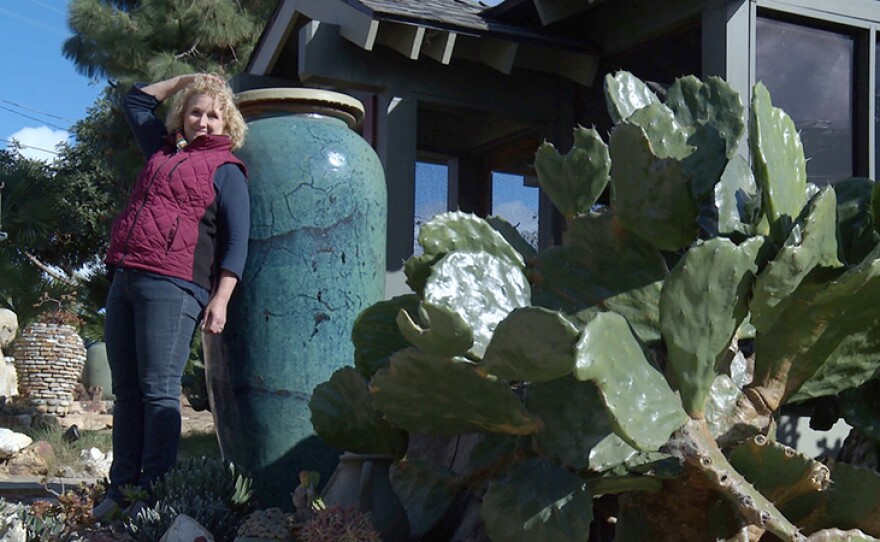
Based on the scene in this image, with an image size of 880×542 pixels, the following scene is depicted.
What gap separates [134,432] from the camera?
3219 millimetres

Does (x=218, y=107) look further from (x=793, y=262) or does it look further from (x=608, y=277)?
(x=793, y=262)

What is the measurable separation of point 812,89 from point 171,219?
3.11 meters

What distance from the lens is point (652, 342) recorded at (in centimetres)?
230

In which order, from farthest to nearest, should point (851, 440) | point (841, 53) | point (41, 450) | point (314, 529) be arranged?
1. point (41, 450)
2. point (841, 53)
3. point (851, 440)
4. point (314, 529)

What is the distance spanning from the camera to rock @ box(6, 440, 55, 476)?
245 inches

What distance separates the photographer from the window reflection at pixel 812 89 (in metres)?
4.65

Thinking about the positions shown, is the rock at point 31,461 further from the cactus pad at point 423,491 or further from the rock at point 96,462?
the cactus pad at point 423,491

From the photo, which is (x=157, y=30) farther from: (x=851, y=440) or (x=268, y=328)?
(x=851, y=440)

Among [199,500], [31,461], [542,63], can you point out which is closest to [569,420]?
[199,500]

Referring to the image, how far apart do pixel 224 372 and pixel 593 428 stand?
1620 mm

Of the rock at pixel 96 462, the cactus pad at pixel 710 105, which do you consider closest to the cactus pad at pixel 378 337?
the cactus pad at pixel 710 105

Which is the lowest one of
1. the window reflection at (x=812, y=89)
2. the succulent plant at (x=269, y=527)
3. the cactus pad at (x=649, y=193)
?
the succulent plant at (x=269, y=527)

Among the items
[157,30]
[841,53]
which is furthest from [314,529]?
[157,30]

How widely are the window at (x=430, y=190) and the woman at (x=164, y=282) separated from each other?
296cm
